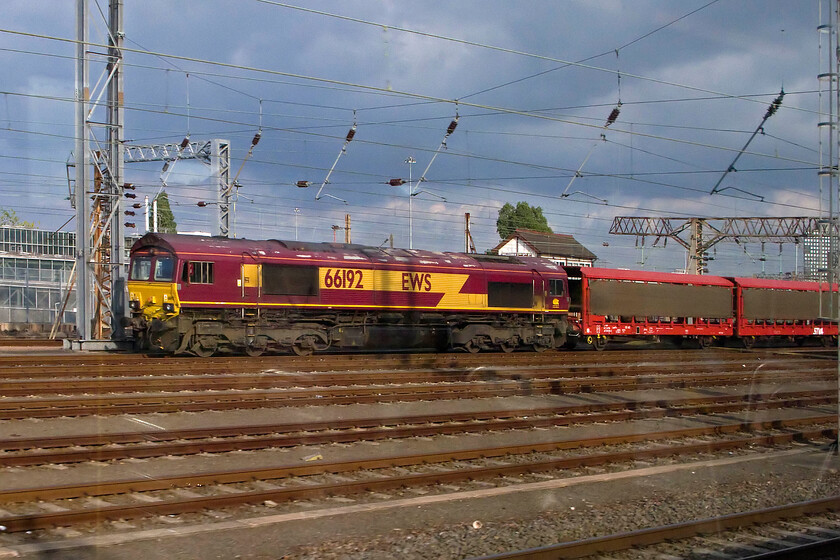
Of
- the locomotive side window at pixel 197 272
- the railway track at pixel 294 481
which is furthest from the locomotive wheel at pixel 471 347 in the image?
the railway track at pixel 294 481

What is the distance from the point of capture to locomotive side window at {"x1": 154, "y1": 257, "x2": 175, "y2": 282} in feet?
69.3

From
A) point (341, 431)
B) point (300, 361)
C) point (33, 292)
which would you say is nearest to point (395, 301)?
point (300, 361)

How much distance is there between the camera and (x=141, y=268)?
72.0 feet

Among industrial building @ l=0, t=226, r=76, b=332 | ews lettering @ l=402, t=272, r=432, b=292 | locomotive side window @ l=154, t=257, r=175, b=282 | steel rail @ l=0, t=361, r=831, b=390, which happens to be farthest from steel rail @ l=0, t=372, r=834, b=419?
industrial building @ l=0, t=226, r=76, b=332

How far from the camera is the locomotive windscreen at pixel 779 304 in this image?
34.8 m

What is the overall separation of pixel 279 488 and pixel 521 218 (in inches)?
3112

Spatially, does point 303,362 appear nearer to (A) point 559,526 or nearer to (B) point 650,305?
(A) point 559,526

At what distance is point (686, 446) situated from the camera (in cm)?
1215

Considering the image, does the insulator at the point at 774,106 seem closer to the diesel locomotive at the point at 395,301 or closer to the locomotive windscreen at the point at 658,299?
the diesel locomotive at the point at 395,301

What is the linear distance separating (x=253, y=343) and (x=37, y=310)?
22357 millimetres

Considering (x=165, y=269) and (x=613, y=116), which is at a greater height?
→ (x=613, y=116)

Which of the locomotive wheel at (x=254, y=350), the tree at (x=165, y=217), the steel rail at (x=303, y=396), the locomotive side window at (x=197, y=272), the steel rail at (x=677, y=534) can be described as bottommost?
the steel rail at (x=677, y=534)

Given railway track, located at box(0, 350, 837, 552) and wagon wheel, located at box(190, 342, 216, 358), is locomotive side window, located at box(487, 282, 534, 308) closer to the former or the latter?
railway track, located at box(0, 350, 837, 552)

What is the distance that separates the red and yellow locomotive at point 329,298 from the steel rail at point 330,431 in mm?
10046
